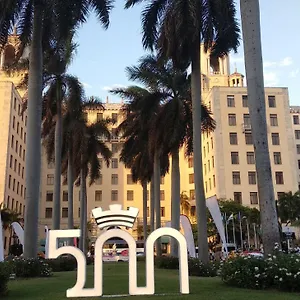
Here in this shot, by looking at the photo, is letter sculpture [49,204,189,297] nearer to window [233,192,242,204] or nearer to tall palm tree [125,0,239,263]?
tall palm tree [125,0,239,263]

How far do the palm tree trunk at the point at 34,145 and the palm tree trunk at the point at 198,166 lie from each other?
816 cm

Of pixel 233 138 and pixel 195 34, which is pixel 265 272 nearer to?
pixel 195 34

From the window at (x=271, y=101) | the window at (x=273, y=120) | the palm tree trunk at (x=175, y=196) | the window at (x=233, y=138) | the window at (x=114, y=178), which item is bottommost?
the palm tree trunk at (x=175, y=196)

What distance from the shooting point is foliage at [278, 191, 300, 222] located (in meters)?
61.9

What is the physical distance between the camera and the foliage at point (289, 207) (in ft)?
203

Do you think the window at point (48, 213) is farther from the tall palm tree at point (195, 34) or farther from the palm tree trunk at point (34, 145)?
the tall palm tree at point (195, 34)

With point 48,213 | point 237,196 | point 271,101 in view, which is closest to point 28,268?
point 237,196

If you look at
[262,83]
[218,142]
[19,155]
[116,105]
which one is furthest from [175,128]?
[116,105]

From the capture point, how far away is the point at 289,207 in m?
62.1

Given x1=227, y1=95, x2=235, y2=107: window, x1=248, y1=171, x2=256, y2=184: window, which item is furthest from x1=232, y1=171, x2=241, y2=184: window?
x1=227, y1=95, x2=235, y2=107: window

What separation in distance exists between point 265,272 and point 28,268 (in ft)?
37.1

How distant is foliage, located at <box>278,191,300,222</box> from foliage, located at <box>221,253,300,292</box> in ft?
171

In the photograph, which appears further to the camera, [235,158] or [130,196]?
[130,196]

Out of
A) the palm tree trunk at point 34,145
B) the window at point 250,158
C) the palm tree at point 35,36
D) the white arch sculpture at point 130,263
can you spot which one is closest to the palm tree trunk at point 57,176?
the palm tree at point 35,36
